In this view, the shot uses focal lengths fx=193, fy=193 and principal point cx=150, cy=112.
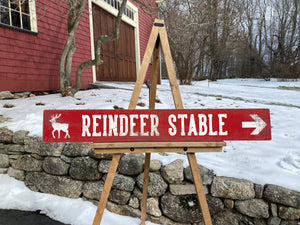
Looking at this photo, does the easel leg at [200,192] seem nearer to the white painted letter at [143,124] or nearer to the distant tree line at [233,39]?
the white painted letter at [143,124]

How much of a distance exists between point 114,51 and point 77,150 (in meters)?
6.19

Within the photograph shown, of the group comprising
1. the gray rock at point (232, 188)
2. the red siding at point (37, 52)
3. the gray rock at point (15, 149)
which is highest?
the red siding at point (37, 52)

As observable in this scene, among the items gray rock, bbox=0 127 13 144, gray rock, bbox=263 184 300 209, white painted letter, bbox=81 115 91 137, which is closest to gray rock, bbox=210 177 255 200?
gray rock, bbox=263 184 300 209

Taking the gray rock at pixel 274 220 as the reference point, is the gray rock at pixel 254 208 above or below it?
above

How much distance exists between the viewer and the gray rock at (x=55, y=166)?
2.34 meters

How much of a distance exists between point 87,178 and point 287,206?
2.05 meters

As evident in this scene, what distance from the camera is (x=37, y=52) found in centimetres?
474

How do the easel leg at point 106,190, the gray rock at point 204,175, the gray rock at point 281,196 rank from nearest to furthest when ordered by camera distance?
1. the easel leg at point 106,190
2. the gray rock at point 281,196
3. the gray rock at point 204,175

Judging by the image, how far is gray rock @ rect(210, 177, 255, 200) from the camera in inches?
72.4

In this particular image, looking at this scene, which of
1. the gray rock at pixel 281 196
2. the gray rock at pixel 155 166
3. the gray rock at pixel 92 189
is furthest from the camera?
the gray rock at pixel 92 189

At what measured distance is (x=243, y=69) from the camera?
26266mm

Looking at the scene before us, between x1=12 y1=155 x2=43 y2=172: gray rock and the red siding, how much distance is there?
8.11 feet

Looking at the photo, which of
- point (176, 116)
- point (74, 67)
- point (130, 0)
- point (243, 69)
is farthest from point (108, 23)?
Answer: point (243, 69)

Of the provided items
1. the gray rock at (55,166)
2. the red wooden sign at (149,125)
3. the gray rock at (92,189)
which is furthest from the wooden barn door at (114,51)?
the red wooden sign at (149,125)
